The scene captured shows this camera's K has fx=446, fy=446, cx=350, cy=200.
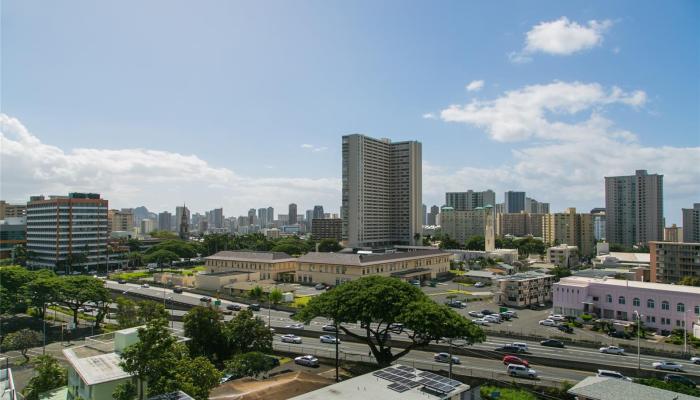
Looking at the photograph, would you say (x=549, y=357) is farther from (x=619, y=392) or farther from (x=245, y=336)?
(x=245, y=336)

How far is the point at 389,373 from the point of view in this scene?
2289cm

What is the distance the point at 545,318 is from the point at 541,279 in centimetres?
1128

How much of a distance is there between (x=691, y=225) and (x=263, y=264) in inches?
A: 5346

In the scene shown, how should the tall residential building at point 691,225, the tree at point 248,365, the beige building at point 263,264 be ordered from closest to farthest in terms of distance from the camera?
the tree at point 248,365 < the beige building at point 263,264 < the tall residential building at point 691,225

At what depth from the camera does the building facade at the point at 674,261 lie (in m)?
69.2

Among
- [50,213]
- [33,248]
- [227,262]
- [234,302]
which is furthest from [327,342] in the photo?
[33,248]

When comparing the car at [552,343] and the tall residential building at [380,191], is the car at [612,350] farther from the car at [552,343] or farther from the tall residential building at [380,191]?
the tall residential building at [380,191]

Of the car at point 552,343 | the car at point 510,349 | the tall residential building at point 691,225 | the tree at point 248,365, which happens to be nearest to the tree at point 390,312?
the tree at point 248,365

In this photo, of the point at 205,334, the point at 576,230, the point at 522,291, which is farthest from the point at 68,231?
the point at 576,230

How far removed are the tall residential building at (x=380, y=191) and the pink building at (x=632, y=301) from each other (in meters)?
69.6

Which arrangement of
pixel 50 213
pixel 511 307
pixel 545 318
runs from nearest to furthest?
pixel 545 318, pixel 511 307, pixel 50 213

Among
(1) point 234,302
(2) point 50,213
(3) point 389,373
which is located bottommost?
(1) point 234,302

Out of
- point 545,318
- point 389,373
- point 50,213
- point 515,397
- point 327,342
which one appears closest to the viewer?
point 389,373

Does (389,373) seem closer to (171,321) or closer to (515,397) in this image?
(515,397)
